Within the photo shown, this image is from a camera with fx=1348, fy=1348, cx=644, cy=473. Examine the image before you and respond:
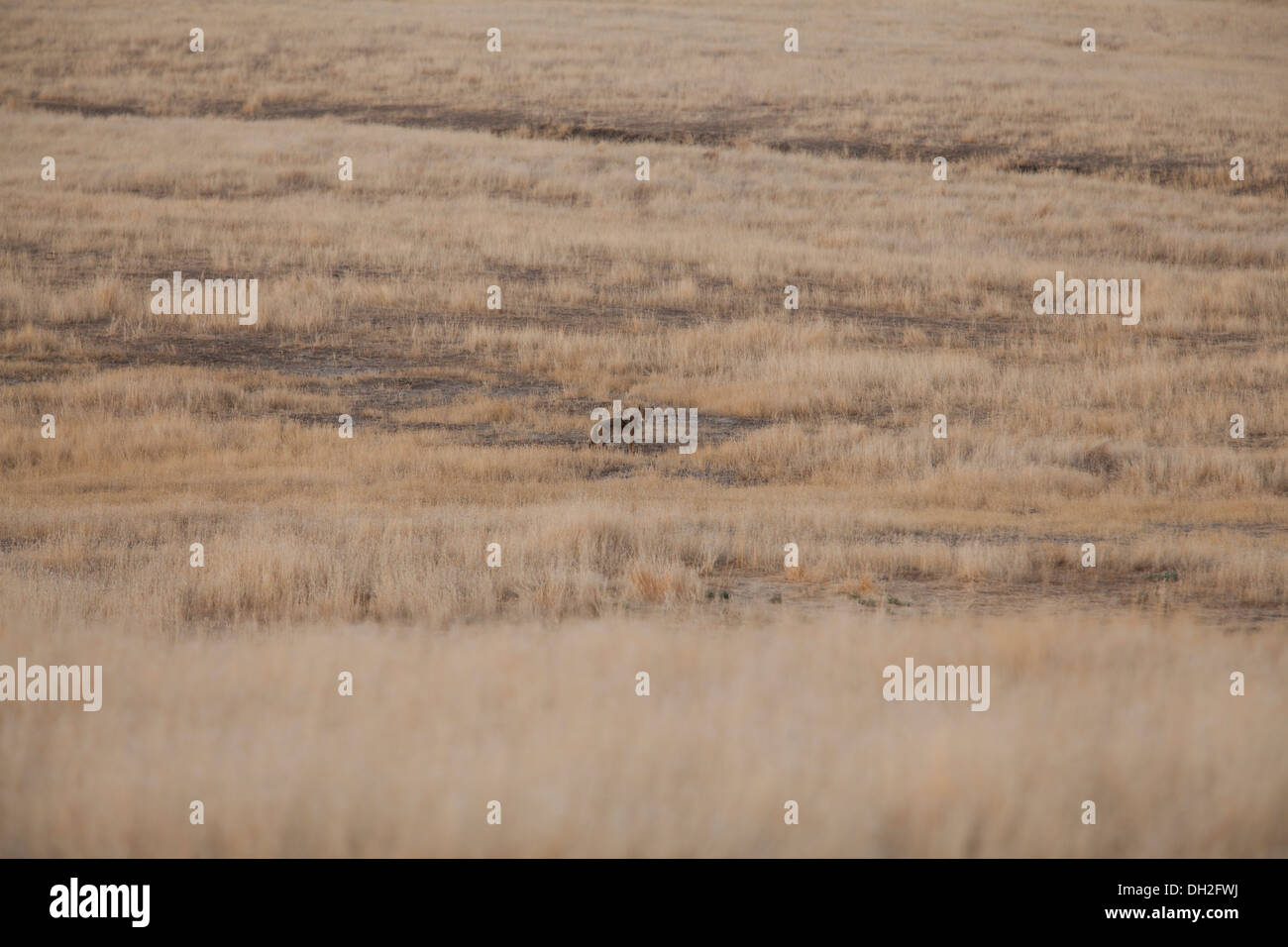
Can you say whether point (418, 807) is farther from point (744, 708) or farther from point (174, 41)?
point (174, 41)

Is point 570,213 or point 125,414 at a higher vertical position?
point 570,213

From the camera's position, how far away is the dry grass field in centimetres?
541

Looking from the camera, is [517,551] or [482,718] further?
[517,551]

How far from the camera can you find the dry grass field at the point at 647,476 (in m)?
5.41

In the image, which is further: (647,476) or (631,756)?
(647,476)

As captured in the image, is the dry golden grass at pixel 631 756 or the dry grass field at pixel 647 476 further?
the dry grass field at pixel 647 476

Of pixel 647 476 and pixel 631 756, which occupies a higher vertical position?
pixel 647 476

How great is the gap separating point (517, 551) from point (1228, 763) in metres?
6.24

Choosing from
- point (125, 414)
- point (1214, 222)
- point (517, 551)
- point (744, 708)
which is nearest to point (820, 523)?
point (517, 551)

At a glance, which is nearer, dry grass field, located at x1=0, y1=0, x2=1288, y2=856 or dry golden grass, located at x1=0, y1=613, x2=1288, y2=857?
dry golden grass, located at x1=0, y1=613, x2=1288, y2=857

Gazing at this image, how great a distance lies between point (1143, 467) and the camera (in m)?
14.8

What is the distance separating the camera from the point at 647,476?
14984mm

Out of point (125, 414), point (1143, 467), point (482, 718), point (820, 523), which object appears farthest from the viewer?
point (125, 414)
